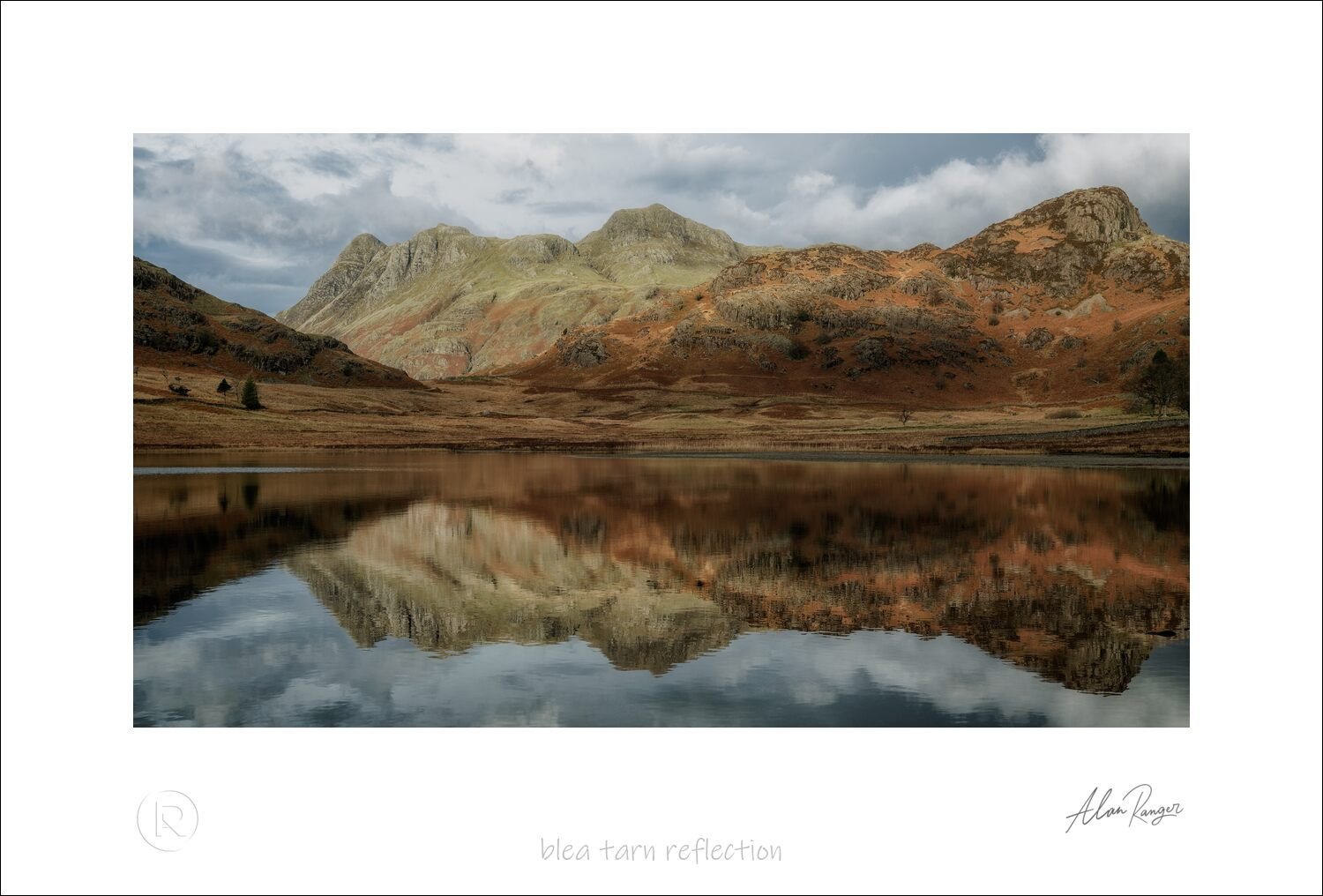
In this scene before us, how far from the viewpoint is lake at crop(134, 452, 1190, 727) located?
12672 millimetres

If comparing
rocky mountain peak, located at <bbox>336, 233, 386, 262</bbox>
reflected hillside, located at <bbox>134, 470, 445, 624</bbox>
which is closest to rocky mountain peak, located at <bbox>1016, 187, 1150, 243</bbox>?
rocky mountain peak, located at <bbox>336, 233, 386, 262</bbox>

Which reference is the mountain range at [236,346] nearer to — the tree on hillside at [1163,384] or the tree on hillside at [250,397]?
the tree on hillside at [250,397]

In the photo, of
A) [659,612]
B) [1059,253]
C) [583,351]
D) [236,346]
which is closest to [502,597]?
[659,612]

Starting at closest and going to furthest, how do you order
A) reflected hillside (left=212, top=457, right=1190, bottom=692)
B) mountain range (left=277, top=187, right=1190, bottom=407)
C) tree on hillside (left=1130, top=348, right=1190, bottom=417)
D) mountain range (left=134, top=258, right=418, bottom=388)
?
1. reflected hillside (left=212, top=457, right=1190, bottom=692)
2. tree on hillside (left=1130, top=348, right=1190, bottom=417)
3. mountain range (left=134, top=258, right=418, bottom=388)
4. mountain range (left=277, top=187, right=1190, bottom=407)

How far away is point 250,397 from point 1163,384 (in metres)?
60.8

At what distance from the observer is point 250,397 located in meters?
65.0

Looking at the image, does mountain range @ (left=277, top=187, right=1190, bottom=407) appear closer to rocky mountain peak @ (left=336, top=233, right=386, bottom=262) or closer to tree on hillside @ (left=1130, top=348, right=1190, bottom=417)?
rocky mountain peak @ (left=336, top=233, right=386, bottom=262)

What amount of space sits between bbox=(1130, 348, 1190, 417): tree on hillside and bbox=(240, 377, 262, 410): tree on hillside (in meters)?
59.9

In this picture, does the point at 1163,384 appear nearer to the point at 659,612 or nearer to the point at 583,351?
the point at 659,612

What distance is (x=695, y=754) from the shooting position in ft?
39.0
